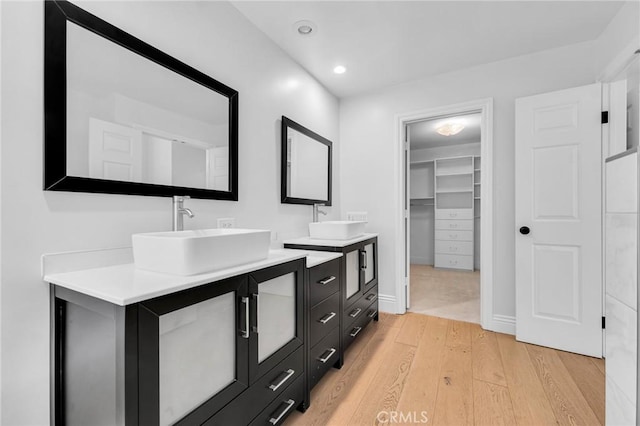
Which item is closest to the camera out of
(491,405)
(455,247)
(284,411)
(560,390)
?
(284,411)

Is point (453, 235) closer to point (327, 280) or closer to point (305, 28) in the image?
point (327, 280)

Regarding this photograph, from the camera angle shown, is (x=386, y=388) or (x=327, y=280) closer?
(x=386, y=388)

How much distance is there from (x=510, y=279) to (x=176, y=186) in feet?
9.05

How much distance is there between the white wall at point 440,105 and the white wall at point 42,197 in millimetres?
1548

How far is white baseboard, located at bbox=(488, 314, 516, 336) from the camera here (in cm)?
249

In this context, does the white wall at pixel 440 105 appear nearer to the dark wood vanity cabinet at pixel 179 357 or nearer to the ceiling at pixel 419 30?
the ceiling at pixel 419 30

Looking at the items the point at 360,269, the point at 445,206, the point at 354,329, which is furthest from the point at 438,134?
the point at 354,329

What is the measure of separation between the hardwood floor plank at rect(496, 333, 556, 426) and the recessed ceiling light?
271 centimetres

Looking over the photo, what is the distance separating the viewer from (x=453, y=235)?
522 centimetres

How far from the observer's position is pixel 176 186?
147cm

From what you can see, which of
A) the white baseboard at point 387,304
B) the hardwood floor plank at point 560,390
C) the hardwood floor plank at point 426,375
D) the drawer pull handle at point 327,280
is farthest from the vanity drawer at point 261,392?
the white baseboard at point 387,304

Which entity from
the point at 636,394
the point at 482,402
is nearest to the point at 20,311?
the point at 636,394

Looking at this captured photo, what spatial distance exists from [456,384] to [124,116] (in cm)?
234

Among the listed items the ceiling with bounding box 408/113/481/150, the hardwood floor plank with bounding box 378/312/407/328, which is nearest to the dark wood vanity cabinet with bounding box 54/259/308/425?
the hardwood floor plank with bounding box 378/312/407/328
